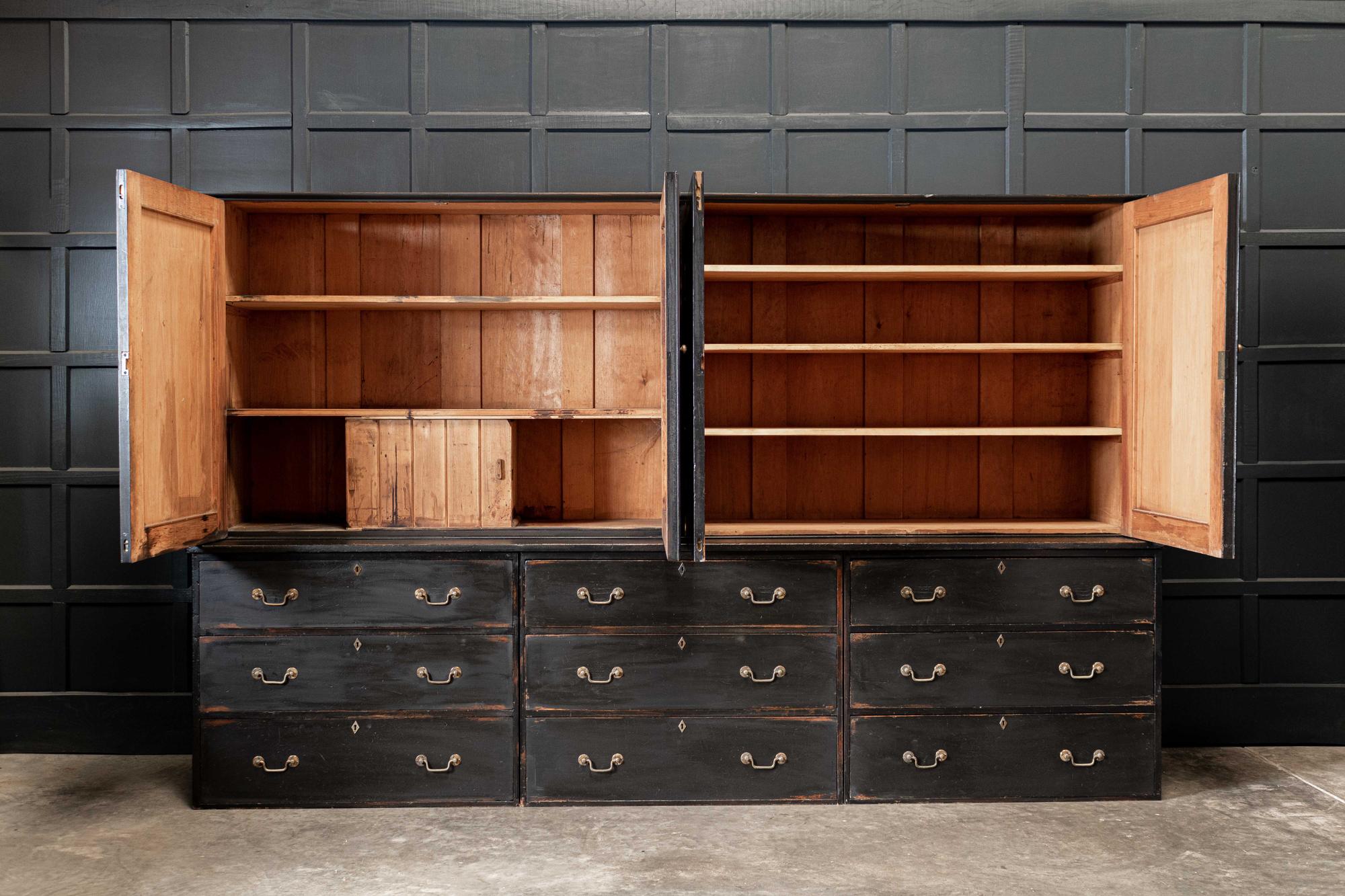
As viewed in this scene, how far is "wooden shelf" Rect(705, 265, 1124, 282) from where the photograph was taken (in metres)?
3.13

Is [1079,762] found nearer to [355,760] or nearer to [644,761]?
[644,761]

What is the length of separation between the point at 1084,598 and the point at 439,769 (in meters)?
2.18

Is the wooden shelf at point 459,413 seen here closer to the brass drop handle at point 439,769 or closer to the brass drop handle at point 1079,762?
the brass drop handle at point 439,769

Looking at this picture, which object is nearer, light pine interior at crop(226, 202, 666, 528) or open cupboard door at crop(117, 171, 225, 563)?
open cupboard door at crop(117, 171, 225, 563)

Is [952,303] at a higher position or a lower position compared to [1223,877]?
higher

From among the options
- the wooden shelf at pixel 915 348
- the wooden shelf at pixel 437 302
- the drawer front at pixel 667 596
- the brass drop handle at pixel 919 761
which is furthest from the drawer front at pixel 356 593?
the brass drop handle at pixel 919 761

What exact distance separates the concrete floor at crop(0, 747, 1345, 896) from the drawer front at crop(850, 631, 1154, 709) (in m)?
0.35

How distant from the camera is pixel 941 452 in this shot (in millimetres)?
3572

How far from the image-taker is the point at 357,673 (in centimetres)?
309

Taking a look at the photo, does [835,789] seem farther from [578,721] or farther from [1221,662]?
[1221,662]

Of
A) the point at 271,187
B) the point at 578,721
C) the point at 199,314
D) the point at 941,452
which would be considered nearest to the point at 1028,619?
the point at 941,452

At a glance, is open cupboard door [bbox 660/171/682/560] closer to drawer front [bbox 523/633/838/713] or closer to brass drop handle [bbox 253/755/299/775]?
drawer front [bbox 523/633/838/713]

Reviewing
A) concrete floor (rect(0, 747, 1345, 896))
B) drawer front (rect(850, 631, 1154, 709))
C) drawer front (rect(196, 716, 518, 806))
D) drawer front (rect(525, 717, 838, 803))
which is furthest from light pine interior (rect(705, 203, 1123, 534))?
drawer front (rect(196, 716, 518, 806))

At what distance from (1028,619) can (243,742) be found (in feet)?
8.50
